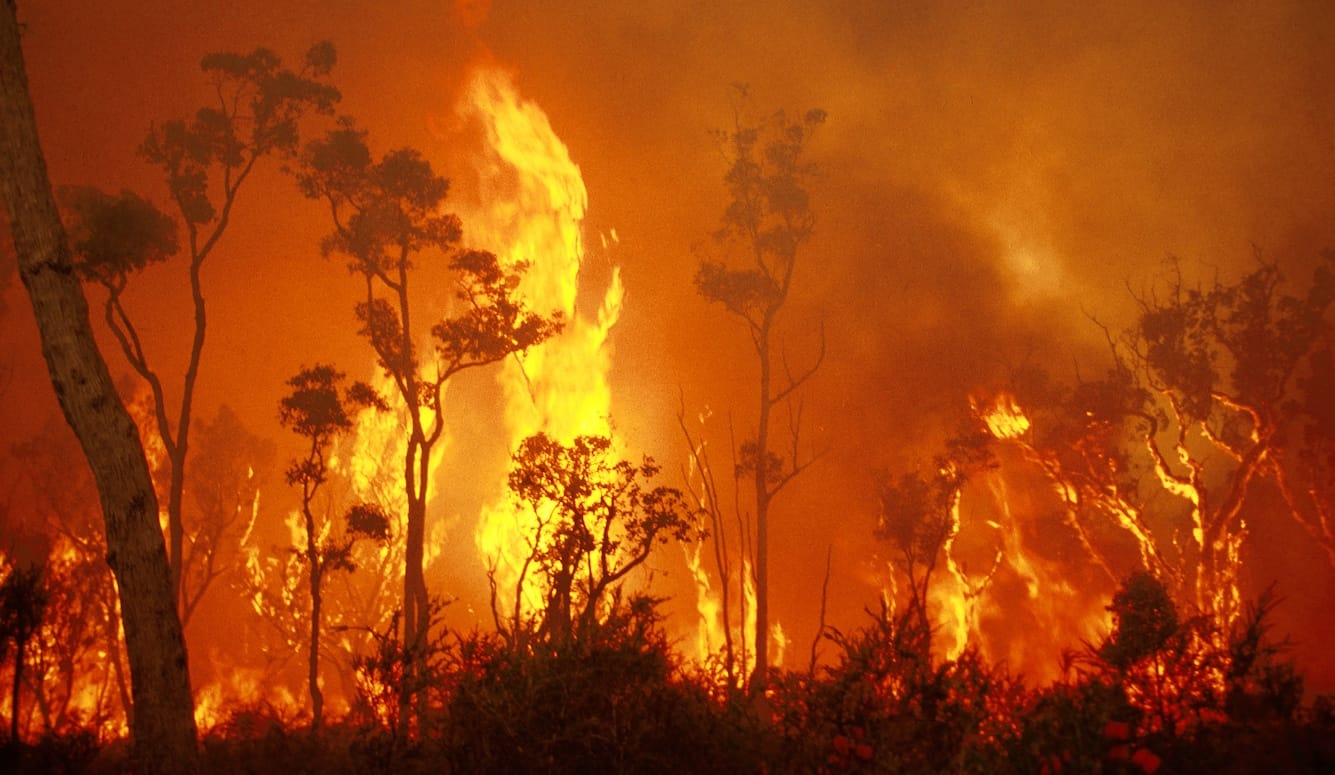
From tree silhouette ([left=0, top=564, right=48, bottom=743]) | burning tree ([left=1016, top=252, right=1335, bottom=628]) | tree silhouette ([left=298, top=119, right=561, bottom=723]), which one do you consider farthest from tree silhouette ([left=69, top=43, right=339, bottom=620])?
burning tree ([left=1016, top=252, right=1335, bottom=628])

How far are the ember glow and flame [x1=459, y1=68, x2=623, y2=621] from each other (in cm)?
25

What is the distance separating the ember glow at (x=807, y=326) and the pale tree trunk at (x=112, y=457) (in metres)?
22.9

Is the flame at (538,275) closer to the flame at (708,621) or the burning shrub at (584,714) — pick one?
the flame at (708,621)

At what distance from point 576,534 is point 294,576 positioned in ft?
89.8

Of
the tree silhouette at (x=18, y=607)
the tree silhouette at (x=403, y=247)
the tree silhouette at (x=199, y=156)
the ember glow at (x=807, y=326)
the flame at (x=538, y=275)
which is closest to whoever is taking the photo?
the tree silhouette at (x=18, y=607)

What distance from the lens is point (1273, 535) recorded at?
34.1m

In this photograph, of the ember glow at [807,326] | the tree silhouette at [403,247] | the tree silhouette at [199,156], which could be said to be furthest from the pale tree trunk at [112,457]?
the ember glow at [807,326]

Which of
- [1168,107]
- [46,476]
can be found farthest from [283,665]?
[1168,107]

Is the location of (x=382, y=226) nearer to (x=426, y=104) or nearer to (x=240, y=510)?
(x=240, y=510)

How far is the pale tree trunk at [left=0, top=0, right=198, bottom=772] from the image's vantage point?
8617 millimetres

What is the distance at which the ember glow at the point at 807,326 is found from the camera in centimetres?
3359

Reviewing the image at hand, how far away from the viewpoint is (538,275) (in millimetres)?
44469

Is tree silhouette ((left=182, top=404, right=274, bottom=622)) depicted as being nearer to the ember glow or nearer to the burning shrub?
the ember glow

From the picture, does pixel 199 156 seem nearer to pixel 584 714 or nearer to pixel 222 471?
pixel 222 471
